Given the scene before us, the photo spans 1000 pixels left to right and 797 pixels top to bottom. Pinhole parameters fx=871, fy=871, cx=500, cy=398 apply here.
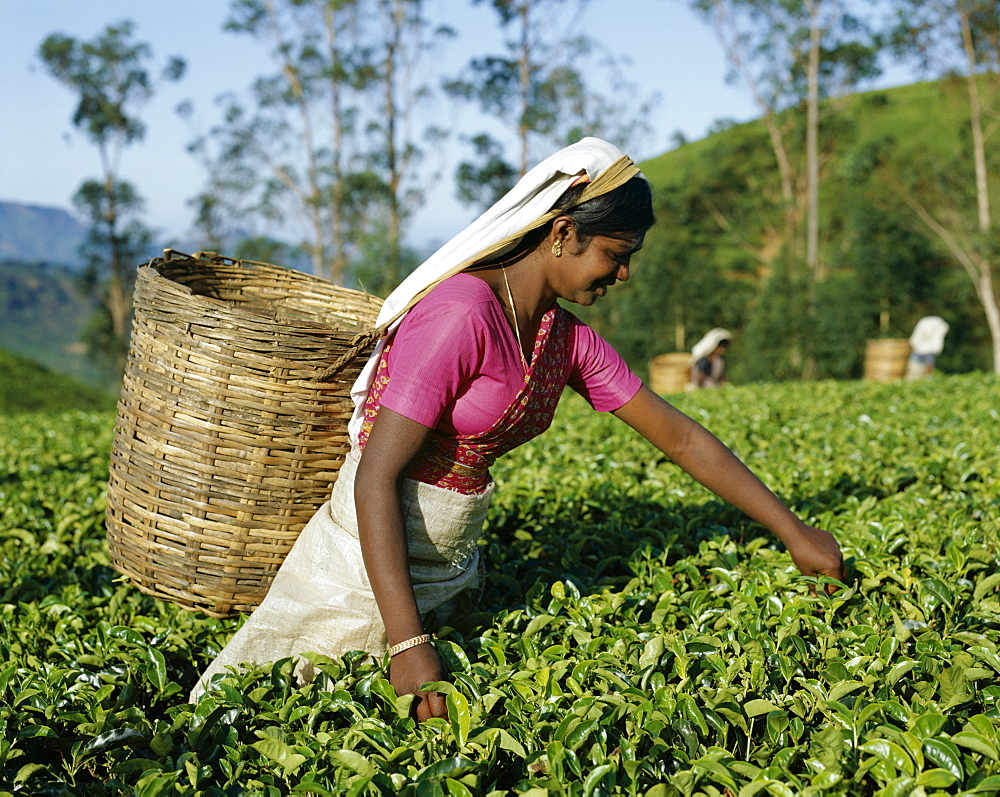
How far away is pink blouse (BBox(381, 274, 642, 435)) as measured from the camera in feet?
5.35

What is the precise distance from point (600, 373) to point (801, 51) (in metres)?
22.8

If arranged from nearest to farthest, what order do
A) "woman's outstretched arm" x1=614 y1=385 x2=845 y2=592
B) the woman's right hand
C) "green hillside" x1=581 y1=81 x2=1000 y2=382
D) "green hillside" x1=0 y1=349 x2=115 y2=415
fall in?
the woman's right hand
"woman's outstretched arm" x1=614 y1=385 x2=845 y2=592
"green hillside" x1=0 y1=349 x2=115 y2=415
"green hillside" x1=581 y1=81 x2=1000 y2=382

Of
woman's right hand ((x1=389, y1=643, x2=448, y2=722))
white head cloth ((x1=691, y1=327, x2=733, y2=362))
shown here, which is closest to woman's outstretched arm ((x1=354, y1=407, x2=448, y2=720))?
woman's right hand ((x1=389, y1=643, x2=448, y2=722))

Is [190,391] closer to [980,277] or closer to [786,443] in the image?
[786,443]

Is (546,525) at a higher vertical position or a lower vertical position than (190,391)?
lower

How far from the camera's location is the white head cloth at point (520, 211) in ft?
5.74

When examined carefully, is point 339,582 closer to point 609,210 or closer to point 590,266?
point 590,266

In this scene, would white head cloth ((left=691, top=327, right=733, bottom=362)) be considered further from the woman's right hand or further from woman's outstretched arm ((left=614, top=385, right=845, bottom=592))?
the woman's right hand

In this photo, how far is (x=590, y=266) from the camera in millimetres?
1801

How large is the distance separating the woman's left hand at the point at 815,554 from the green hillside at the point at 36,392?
43.5 feet

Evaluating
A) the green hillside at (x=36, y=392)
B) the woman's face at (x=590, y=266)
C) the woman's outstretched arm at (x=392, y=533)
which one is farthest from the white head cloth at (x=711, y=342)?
the woman's outstretched arm at (x=392, y=533)

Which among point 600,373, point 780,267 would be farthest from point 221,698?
point 780,267

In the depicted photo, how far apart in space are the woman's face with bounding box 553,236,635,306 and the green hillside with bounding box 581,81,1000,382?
16.8 m

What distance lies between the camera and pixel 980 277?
19.4 m
